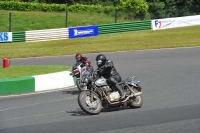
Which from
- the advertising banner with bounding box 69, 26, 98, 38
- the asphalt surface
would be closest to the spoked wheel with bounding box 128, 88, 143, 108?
the asphalt surface

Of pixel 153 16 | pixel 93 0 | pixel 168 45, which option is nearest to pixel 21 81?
pixel 168 45

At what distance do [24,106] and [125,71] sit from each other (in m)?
7.20

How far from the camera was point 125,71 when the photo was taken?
63.0 feet

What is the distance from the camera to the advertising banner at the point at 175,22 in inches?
1506

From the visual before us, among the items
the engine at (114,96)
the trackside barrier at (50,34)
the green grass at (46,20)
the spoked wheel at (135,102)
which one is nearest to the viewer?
the engine at (114,96)

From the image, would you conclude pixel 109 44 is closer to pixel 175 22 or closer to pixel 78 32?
pixel 78 32

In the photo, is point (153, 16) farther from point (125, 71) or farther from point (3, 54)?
point (125, 71)

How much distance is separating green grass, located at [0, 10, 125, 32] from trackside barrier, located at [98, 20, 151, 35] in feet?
12.8

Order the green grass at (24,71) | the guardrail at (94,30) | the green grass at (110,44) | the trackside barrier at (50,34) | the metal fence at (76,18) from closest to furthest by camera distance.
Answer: the green grass at (24,71), the green grass at (110,44), the guardrail at (94,30), the trackside barrier at (50,34), the metal fence at (76,18)

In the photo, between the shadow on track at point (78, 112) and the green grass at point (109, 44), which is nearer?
the shadow on track at point (78, 112)

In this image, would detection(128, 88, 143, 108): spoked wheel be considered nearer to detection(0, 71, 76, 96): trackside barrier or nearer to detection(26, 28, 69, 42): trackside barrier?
detection(0, 71, 76, 96): trackside barrier

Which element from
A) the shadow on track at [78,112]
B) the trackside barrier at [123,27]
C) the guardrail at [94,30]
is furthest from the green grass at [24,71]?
the trackside barrier at [123,27]

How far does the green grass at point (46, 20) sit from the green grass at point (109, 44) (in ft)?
19.9

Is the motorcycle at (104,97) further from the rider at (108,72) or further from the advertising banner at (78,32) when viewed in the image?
the advertising banner at (78,32)
